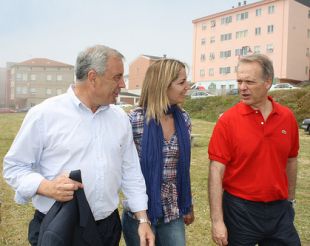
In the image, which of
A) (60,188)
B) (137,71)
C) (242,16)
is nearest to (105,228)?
(60,188)

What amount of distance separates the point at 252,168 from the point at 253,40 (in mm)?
55155

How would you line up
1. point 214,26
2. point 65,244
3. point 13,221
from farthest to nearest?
1. point 214,26
2. point 13,221
3. point 65,244

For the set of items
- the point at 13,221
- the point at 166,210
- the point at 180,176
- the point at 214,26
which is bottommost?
the point at 13,221

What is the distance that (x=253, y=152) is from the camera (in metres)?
2.82

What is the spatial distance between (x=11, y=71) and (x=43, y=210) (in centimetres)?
10408

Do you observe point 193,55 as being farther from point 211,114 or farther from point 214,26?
point 211,114

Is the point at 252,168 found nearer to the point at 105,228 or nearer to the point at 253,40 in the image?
the point at 105,228

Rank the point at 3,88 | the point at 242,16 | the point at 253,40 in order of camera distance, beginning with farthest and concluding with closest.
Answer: the point at 3,88 → the point at 242,16 → the point at 253,40

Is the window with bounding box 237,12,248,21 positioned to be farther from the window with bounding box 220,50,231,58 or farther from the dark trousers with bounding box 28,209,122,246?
the dark trousers with bounding box 28,209,122,246

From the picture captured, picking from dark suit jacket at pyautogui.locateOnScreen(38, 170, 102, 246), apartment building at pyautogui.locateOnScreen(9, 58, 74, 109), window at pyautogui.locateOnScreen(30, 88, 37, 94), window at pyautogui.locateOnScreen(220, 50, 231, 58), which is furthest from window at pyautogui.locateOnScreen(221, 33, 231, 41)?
dark suit jacket at pyautogui.locateOnScreen(38, 170, 102, 246)

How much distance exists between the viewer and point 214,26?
197 ft

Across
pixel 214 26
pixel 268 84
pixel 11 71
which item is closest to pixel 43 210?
pixel 268 84

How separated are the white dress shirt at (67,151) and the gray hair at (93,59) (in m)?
0.16

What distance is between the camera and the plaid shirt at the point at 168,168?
2.91 meters
